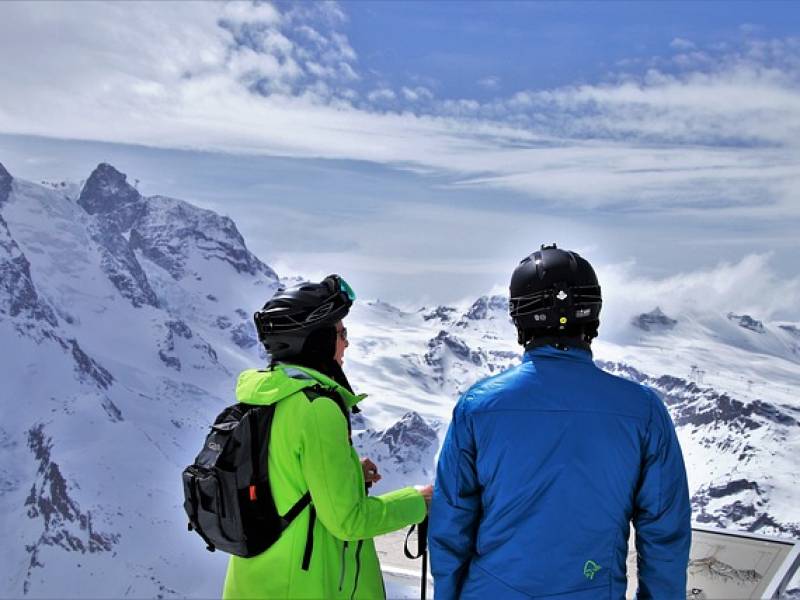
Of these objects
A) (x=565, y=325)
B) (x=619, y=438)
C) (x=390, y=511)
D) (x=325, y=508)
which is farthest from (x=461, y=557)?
(x=565, y=325)

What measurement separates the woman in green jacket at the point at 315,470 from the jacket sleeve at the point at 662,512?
1098 millimetres

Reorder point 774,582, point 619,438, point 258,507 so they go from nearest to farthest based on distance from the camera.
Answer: point 619,438 → point 258,507 → point 774,582

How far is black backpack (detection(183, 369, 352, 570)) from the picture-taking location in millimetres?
3867

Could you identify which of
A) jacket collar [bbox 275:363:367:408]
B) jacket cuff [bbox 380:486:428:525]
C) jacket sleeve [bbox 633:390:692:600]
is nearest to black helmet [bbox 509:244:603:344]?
jacket sleeve [bbox 633:390:692:600]

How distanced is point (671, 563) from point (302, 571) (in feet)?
5.71

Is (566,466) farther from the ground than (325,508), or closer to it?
farther from the ground

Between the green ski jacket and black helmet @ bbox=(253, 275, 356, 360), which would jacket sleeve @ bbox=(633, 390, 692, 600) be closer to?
the green ski jacket

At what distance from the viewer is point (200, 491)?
3.97 m

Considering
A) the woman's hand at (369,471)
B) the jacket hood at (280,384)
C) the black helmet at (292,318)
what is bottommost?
the woman's hand at (369,471)

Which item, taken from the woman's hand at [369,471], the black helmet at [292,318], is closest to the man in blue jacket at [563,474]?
the woman's hand at [369,471]

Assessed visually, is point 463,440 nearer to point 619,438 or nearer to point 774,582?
point 619,438

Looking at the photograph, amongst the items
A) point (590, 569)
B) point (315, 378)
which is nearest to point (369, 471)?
point (315, 378)

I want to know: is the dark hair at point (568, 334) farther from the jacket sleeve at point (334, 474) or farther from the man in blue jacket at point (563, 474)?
the jacket sleeve at point (334, 474)

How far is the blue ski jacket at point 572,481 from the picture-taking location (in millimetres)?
3656
